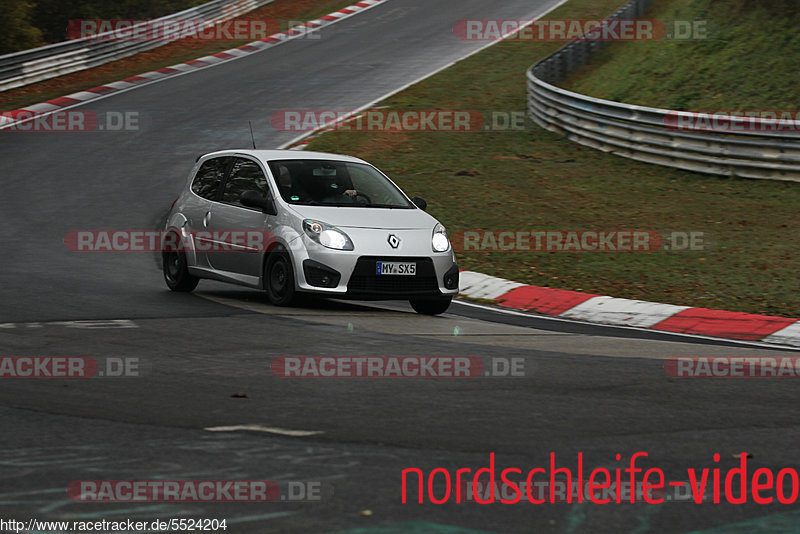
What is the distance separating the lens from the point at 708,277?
524 inches

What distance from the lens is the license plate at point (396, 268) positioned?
11.1 m

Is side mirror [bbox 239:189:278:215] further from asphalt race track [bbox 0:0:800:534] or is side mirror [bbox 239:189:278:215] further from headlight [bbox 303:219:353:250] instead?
asphalt race track [bbox 0:0:800:534]

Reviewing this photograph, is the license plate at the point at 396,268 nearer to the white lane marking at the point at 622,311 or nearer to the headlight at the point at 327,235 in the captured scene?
the headlight at the point at 327,235

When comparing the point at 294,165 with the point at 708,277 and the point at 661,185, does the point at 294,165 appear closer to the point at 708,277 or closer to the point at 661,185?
the point at 708,277

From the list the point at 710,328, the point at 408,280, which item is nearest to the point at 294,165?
the point at 408,280

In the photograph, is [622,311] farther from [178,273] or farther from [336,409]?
[336,409]

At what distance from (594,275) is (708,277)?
1.27 m

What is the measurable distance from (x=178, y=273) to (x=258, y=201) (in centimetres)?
151

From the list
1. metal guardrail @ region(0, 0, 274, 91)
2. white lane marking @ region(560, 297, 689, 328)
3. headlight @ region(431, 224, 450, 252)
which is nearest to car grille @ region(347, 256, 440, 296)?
headlight @ region(431, 224, 450, 252)

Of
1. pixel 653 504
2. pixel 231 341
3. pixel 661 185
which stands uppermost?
pixel 653 504

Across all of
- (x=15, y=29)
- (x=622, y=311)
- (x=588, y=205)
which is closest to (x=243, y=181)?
(x=622, y=311)

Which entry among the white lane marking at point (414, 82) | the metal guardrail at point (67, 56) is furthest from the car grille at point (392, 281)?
the metal guardrail at point (67, 56)

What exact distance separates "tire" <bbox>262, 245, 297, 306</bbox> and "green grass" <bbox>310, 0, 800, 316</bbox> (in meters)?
3.31

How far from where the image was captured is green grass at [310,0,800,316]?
518 inches
